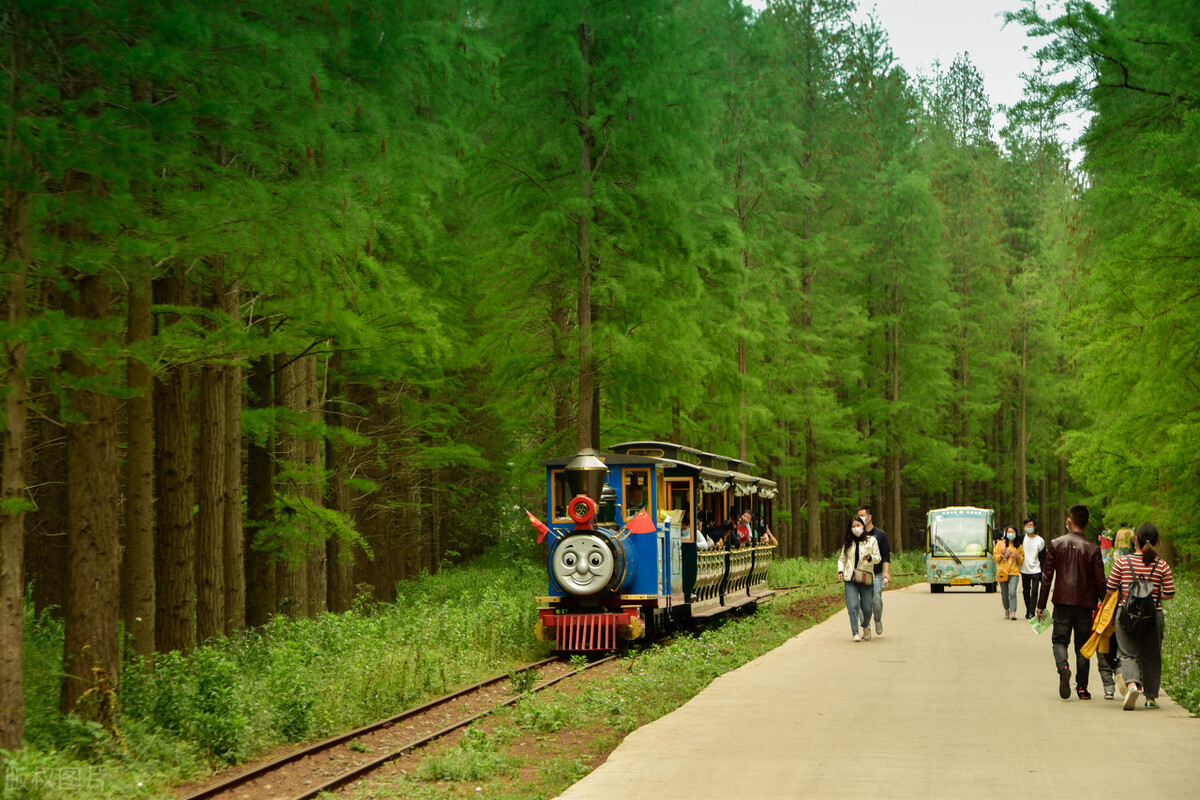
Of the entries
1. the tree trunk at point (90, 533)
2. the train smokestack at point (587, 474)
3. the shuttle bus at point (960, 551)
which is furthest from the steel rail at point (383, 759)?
the shuttle bus at point (960, 551)

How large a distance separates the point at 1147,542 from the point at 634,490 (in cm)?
936

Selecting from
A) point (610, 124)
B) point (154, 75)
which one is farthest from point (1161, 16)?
point (154, 75)

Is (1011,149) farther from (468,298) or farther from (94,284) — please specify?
(94,284)

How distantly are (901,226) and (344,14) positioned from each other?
39.1m

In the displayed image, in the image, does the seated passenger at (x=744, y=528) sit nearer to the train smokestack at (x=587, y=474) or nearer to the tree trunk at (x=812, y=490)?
the train smokestack at (x=587, y=474)

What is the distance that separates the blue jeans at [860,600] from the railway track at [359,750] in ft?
20.1

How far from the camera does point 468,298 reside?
27.8 m

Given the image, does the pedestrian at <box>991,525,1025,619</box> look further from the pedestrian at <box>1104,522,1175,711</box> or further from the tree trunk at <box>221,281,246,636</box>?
the tree trunk at <box>221,281,246,636</box>

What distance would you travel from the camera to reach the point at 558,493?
762 inches

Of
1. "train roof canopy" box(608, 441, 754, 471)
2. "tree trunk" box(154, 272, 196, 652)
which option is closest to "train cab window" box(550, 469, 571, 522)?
"train roof canopy" box(608, 441, 754, 471)

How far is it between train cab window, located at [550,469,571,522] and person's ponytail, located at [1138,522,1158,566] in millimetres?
9653

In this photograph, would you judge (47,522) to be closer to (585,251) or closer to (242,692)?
(242,692)

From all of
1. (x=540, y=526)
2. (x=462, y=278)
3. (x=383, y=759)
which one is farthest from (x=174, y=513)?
(x=462, y=278)

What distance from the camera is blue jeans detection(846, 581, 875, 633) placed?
62.1 feet
